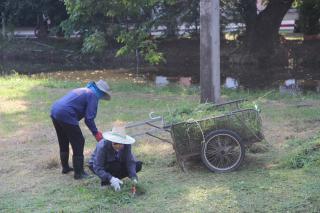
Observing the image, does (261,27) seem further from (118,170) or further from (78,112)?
(118,170)

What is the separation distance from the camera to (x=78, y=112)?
24.1 feet

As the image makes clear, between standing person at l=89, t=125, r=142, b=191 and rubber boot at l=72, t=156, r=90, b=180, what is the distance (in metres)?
0.79

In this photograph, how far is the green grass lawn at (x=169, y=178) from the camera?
6070 mm

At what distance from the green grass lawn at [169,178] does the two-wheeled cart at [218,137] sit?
7.9 inches

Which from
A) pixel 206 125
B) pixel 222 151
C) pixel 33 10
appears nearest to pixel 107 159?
pixel 206 125

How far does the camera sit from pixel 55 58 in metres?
29.7

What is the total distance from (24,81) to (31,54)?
13041 mm

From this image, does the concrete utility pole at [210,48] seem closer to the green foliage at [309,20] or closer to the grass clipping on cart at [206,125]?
the grass clipping on cart at [206,125]

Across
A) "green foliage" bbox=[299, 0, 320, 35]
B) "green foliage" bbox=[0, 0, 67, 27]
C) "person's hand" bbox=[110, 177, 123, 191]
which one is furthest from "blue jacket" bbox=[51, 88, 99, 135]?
"green foliage" bbox=[299, 0, 320, 35]

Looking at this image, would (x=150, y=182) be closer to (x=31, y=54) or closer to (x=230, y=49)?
(x=230, y=49)

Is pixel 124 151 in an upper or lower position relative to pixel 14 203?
upper

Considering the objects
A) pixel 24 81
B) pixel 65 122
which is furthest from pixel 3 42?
pixel 65 122

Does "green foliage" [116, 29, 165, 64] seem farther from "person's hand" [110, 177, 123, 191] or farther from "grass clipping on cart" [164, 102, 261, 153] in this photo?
"person's hand" [110, 177, 123, 191]

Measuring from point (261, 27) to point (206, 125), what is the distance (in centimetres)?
1856
